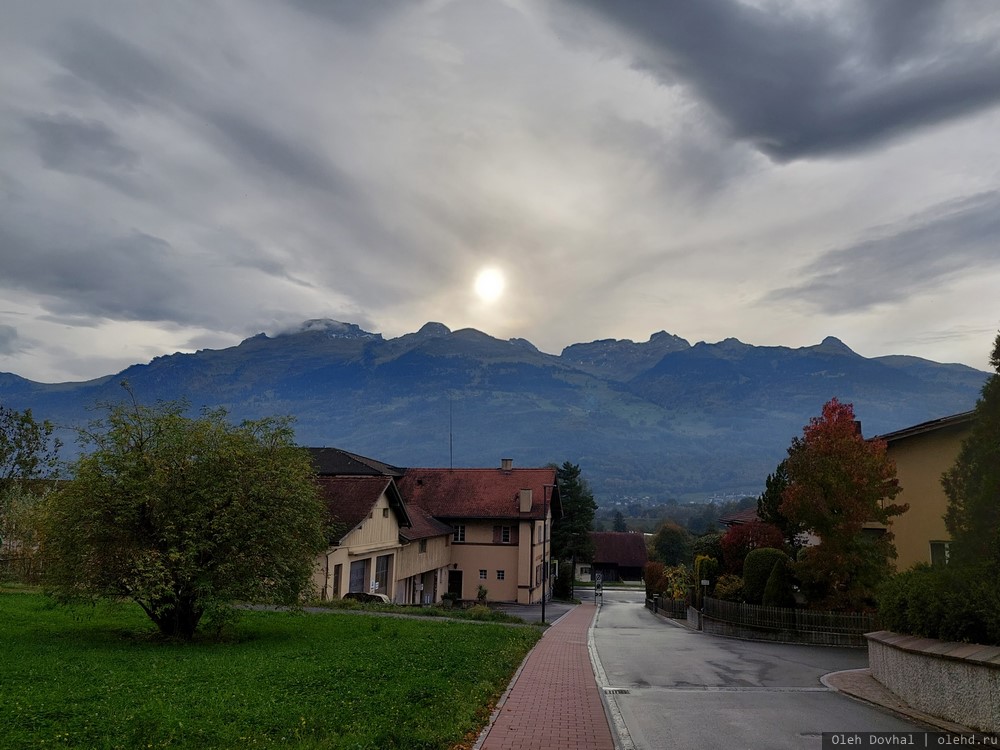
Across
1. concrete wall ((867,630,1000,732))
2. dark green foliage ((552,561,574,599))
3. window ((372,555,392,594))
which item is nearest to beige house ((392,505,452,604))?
window ((372,555,392,594))

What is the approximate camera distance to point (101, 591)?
17328 millimetres

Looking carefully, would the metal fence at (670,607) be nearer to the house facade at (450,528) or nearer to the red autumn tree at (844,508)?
the house facade at (450,528)

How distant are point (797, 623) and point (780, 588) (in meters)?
2.17

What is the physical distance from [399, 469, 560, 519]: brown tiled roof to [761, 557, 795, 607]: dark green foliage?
82.8ft

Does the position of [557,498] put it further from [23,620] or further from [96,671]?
[96,671]

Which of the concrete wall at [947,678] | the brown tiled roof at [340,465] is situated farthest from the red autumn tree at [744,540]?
the concrete wall at [947,678]

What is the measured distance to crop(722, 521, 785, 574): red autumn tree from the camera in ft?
130

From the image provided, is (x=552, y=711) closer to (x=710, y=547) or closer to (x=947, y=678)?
(x=947, y=678)

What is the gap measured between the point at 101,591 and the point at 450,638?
30.9 ft

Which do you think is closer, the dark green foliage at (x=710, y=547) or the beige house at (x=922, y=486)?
the beige house at (x=922, y=486)

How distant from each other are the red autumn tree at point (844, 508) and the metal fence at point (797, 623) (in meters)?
1.11

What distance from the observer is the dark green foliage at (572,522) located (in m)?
76.4

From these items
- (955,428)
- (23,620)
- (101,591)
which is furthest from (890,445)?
(23,620)

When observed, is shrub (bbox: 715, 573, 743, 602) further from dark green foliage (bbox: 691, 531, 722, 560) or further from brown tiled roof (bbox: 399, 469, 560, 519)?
brown tiled roof (bbox: 399, 469, 560, 519)
